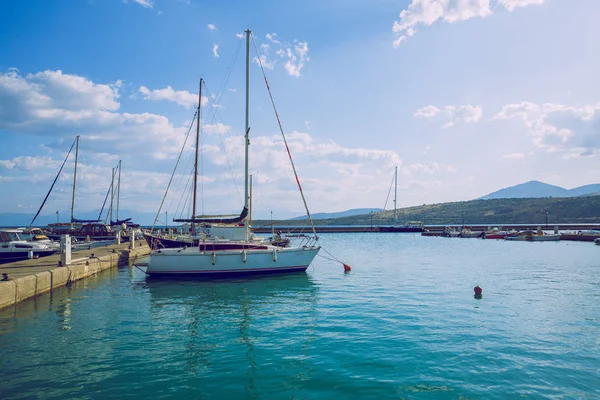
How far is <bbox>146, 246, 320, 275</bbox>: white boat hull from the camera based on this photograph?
2397cm

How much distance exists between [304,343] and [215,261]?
537 inches

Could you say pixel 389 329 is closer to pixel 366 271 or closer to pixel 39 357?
pixel 39 357

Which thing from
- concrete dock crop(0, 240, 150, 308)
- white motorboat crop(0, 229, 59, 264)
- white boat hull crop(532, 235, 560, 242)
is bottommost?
white boat hull crop(532, 235, 560, 242)

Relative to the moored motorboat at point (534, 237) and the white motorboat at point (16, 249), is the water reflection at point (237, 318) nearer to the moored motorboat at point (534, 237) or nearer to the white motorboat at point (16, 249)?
the white motorboat at point (16, 249)

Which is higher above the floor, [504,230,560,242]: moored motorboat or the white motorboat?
the white motorboat

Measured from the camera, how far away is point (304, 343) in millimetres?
11758

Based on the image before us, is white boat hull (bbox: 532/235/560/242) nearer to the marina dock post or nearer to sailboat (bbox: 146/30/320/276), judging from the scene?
sailboat (bbox: 146/30/320/276)

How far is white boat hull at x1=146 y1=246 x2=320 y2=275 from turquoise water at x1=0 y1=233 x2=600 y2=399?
296 cm

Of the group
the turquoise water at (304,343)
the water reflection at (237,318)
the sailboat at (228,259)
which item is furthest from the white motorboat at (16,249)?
the water reflection at (237,318)

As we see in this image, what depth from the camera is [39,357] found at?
406 inches

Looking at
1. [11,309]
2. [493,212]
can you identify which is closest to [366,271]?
[11,309]

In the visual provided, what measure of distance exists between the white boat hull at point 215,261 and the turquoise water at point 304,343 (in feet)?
9.70

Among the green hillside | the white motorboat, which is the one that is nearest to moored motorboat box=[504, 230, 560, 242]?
the green hillside

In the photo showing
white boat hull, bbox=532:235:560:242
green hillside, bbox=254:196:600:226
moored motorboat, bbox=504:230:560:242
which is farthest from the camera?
green hillside, bbox=254:196:600:226
